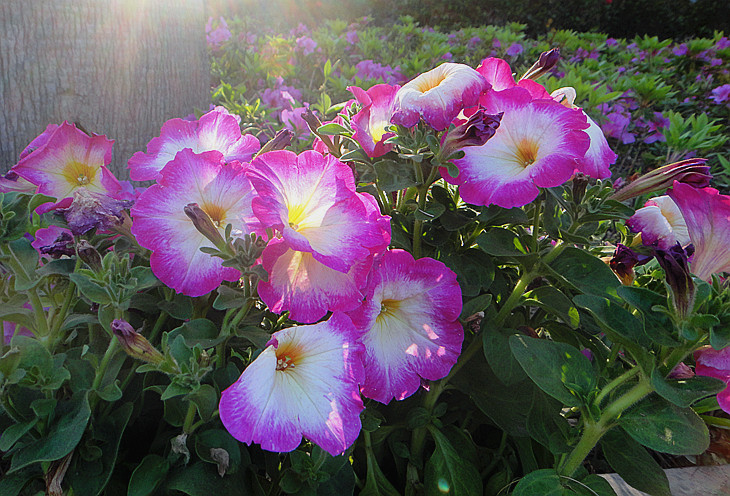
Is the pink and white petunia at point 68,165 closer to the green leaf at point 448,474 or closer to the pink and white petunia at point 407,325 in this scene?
the pink and white petunia at point 407,325

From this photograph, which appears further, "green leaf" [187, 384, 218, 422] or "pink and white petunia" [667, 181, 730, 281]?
"pink and white petunia" [667, 181, 730, 281]

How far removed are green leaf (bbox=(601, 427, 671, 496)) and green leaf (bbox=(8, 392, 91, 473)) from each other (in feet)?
3.24

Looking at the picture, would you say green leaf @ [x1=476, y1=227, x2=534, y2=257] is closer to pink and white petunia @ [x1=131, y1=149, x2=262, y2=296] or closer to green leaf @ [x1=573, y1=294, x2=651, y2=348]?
green leaf @ [x1=573, y1=294, x2=651, y2=348]

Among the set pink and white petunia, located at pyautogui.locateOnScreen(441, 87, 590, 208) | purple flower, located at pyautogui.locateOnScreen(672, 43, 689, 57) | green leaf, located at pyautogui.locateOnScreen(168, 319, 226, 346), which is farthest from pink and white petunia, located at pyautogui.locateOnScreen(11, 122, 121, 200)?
purple flower, located at pyautogui.locateOnScreen(672, 43, 689, 57)

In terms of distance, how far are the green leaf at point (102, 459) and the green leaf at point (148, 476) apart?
0.18 feet

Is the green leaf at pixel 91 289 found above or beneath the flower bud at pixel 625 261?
beneath

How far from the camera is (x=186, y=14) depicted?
96.8 inches

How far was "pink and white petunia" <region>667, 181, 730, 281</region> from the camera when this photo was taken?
2.94 feet

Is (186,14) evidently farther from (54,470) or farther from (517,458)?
(517,458)

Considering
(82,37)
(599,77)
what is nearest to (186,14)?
(82,37)

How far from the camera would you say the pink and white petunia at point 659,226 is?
3.19 feet

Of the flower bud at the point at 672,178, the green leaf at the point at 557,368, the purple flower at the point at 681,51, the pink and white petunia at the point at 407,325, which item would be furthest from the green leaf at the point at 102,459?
the purple flower at the point at 681,51

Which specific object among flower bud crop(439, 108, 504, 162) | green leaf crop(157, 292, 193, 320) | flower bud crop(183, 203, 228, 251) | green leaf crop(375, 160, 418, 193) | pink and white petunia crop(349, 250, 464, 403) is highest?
flower bud crop(439, 108, 504, 162)

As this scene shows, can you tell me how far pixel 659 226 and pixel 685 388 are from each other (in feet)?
1.07
